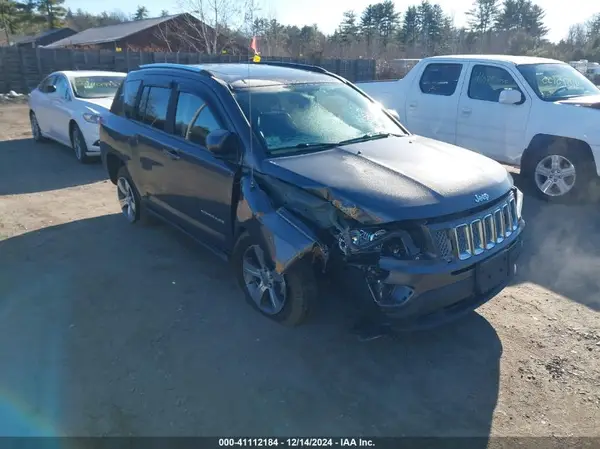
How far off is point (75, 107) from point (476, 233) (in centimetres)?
833

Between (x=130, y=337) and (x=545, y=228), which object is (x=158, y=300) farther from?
(x=545, y=228)

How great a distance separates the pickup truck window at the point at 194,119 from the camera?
439 centimetres

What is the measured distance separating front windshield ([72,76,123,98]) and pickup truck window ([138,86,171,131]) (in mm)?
4809

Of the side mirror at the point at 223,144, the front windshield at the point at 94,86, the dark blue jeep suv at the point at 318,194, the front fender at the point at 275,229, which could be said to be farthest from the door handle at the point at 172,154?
the front windshield at the point at 94,86

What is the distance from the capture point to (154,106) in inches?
208

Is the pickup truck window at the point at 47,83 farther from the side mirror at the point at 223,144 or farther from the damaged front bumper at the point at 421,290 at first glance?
the damaged front bumper at the point at 421,290

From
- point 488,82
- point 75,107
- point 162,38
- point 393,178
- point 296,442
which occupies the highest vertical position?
point 162,38

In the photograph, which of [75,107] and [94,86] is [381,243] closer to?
[75,107]

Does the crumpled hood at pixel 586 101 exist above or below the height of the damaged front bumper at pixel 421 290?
above

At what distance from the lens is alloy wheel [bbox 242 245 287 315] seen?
3.85 m

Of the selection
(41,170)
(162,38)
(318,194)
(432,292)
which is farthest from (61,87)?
(162,38)

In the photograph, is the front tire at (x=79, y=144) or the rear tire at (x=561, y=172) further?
the front tire at (x=79, y=144)

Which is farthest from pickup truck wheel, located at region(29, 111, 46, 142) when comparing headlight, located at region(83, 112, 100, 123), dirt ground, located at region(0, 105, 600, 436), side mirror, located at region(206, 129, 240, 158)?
side mirror, located at region(206, 129, 240, 158)

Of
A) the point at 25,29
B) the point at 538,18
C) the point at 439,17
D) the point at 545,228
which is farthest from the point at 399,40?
the point at 545,228
